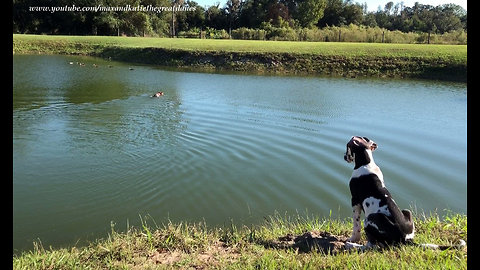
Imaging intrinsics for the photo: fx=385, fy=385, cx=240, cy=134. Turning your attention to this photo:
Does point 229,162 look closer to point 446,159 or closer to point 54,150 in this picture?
point 54,150

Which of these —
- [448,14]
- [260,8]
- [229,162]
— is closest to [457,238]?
[229,162]

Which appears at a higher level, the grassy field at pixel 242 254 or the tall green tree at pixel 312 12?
the tall green tree at pixel 312 12

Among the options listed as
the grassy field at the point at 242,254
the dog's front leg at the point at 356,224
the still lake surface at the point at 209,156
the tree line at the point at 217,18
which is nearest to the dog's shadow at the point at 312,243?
the grassy field at the point at 242,254

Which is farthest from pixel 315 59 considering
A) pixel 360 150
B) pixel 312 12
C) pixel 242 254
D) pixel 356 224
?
pixel 312 12

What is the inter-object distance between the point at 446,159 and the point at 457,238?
5014 mm

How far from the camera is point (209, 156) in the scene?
28.3 ft

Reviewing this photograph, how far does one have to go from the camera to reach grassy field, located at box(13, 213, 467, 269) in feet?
11.5

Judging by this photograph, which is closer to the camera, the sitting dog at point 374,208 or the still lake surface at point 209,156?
the sitting dog at point 374,208

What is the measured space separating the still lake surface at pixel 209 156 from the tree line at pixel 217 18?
40.5 metres

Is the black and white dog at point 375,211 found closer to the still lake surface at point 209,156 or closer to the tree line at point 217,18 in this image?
the still lake surface at point 209,156

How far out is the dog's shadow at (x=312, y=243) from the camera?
14.3 feet

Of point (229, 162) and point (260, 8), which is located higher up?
point (260, 8)

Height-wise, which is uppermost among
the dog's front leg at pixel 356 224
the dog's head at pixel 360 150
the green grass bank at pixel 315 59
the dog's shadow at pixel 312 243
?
the green grass bank at pixel 315 59

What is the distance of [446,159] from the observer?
877 centimetres
